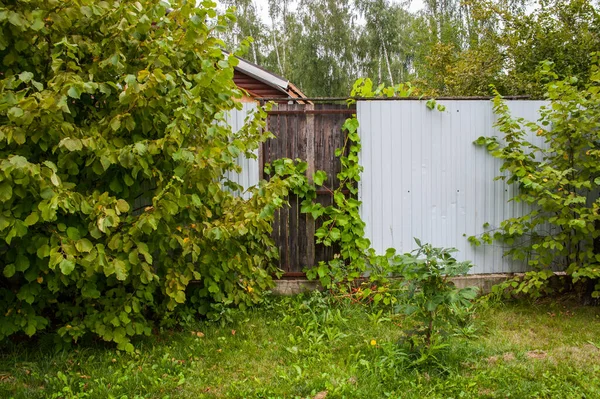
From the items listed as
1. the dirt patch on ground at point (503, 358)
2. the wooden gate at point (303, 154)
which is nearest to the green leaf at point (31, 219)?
the wooden gate at point (303, 154)

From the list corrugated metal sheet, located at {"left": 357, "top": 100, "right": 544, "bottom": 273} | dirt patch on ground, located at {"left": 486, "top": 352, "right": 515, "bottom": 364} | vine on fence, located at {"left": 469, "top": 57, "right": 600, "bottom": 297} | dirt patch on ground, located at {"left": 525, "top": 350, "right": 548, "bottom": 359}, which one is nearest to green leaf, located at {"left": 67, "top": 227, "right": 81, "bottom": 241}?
corrugated metal sheet, located at {"left": 357, "top": 100, "right": 544, "bottom": 273}

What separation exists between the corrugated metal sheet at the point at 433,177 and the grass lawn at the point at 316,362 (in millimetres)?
869

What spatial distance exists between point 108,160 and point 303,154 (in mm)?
1974

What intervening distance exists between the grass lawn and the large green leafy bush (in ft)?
0.86

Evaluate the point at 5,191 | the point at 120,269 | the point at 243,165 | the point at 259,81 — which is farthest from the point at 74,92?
the point at 259,81

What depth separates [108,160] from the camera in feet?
8.91

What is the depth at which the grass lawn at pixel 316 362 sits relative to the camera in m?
2.64

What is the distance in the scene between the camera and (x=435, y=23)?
20.1 metres

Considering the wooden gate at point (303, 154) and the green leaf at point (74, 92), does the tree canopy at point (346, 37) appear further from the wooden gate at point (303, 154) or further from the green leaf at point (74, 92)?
the green leaf at point (74, 92)

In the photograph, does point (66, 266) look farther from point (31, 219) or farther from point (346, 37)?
point (346, 37)

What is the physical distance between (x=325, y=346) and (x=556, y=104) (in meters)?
2.78

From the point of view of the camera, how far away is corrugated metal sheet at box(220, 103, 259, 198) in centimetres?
416

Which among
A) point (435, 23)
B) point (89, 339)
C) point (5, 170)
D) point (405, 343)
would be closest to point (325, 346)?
point (405, 343)

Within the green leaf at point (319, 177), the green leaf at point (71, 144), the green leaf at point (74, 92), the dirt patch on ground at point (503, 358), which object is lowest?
the dirt patch on ground at point (503, 358)
